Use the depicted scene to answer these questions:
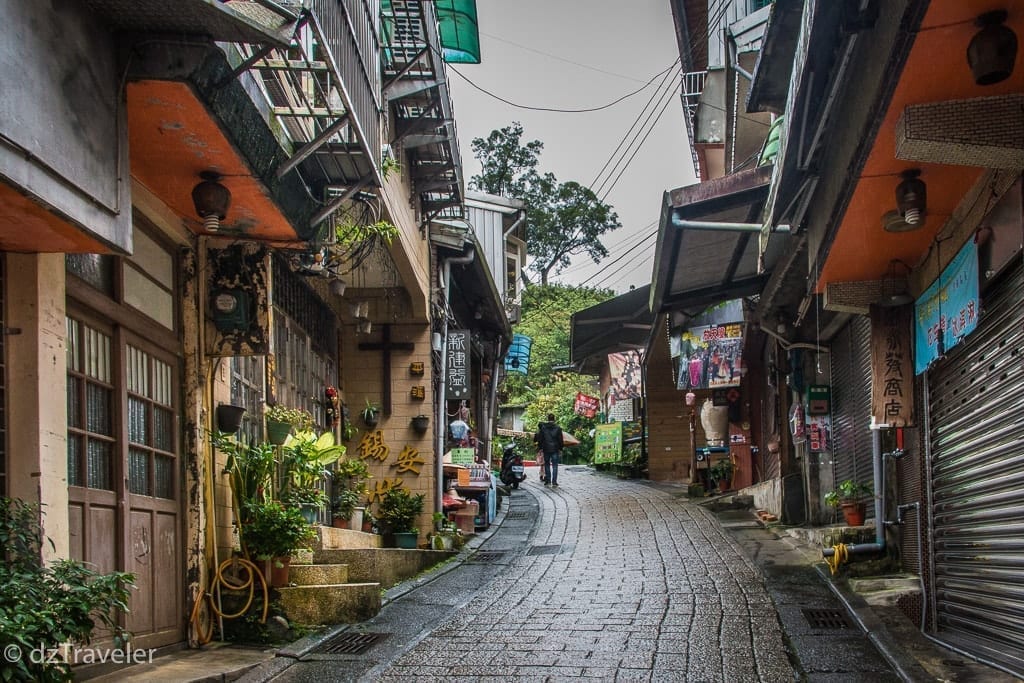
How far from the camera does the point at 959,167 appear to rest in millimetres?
7133

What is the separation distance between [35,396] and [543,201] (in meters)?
42.5

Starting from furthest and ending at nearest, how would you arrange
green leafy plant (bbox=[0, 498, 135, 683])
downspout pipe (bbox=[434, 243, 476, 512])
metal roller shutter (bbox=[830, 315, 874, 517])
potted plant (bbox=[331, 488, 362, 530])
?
downspout pipe (bbox=[434, 243, 476, 512])
potted plant (bbox=[331, 488, 362, 530])
metal roller shutter (bbox=[830, 315, 874, 517])
green leafy plant (bbox=[0, 498, 135, 683])

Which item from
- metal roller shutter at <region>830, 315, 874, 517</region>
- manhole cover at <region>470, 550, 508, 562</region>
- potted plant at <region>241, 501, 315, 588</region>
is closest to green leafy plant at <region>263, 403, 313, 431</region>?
potted plant at <region>241, 501, 315, 588</region>

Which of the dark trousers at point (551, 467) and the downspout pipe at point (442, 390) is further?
the dark trousers at point (551, 467)

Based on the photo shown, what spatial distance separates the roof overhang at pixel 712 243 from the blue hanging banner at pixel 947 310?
204 centimetres

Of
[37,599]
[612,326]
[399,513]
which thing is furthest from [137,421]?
[612,326]

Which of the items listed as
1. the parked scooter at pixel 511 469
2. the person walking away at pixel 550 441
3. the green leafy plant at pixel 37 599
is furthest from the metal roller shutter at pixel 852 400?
the person walking away at pixel 550 441

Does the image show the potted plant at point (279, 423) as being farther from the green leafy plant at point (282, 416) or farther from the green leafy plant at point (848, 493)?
the green leafy plant at point (848, 493)

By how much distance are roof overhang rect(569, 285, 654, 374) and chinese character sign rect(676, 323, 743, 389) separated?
7.05 m

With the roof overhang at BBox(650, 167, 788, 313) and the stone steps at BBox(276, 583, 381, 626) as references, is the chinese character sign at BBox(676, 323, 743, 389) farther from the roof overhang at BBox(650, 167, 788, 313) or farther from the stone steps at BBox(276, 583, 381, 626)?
the stone steps at BBox(276, 583, 381, 626)

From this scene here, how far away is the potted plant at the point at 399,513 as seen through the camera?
1516 cm

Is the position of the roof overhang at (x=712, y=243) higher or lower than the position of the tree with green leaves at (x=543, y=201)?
lower

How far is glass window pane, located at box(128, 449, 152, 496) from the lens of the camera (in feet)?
25.6

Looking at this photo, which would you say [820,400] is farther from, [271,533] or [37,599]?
[37,599]
